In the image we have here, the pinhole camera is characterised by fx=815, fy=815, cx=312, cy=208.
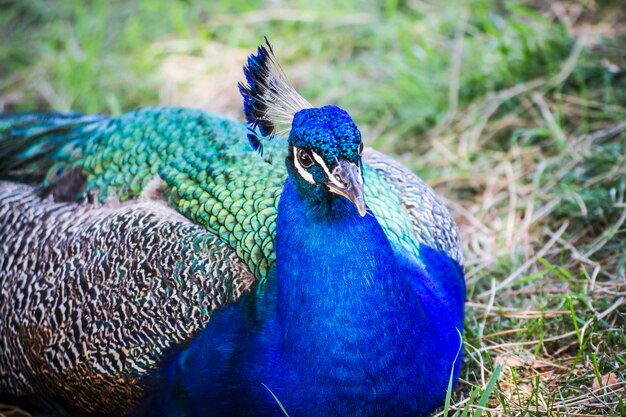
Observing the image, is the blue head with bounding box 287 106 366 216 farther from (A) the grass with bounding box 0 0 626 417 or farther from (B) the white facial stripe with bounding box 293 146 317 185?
(A) the grass with bounding box 0 0 626 417

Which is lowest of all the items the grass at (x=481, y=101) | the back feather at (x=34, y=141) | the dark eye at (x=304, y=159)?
the grass at (x=481, y=101)

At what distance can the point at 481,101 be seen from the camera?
12.0 ft

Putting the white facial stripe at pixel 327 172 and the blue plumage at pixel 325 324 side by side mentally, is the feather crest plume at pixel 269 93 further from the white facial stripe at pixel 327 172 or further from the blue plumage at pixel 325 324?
the white facial stripe at pixel 327 172

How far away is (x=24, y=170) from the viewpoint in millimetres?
2705

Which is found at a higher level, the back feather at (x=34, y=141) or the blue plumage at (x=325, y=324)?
the back feather at (x=34, y=141)

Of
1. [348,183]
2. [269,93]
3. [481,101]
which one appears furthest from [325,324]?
[481,101]

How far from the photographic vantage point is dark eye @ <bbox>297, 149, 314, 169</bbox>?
1.89 m

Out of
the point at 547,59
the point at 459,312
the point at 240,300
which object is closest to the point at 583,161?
the point at 547,59

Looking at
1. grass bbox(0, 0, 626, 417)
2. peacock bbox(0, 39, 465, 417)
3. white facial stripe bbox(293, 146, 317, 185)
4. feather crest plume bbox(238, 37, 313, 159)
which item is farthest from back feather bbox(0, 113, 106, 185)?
grass bbox(0, 0, 626, 417)

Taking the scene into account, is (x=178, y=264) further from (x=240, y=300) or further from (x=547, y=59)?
(x=547, y=59)

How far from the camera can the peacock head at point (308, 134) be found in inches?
71.9

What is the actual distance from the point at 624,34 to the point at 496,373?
2.13m

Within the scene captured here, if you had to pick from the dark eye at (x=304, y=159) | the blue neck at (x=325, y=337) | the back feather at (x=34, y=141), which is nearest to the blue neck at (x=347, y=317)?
the blue neck at (x=325, y=337)

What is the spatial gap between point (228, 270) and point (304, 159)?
0.43m
